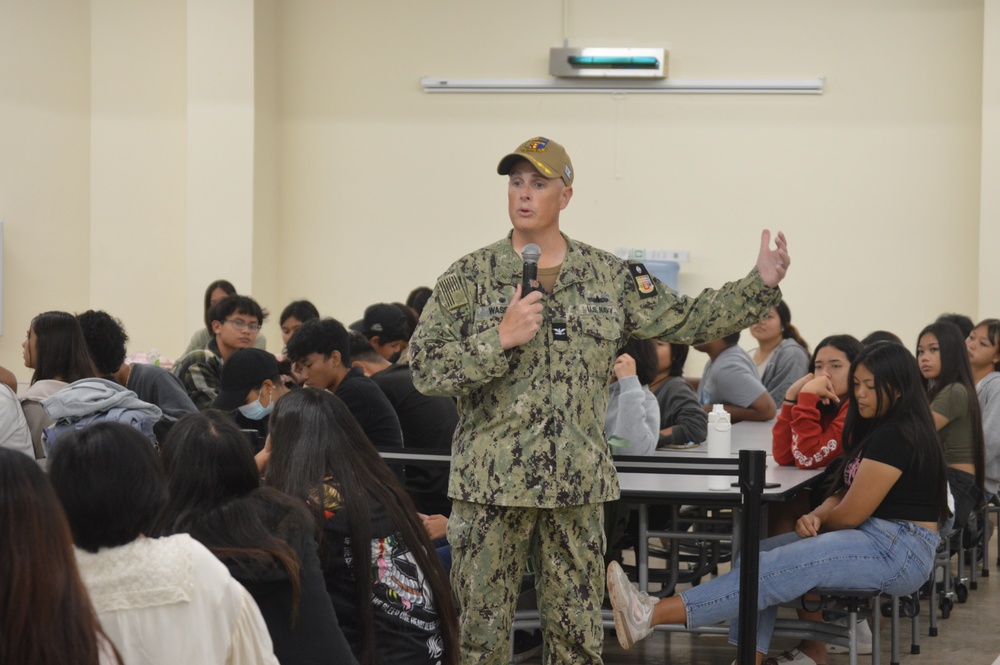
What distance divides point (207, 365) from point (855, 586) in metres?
3.12

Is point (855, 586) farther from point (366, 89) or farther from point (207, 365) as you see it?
point (366, 89)

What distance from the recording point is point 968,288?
8242 millimetres

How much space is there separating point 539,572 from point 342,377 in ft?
4.86

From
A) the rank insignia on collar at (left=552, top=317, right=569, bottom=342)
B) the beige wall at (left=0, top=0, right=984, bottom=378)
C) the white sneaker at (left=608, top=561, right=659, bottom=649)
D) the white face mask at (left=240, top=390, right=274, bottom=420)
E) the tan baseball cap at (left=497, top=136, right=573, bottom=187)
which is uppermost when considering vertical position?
the beige wall at (left=0, top=0, right=984, bottom=378)

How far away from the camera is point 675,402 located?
4805 mm

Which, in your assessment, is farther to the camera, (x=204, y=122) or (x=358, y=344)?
(x=204, y=122)

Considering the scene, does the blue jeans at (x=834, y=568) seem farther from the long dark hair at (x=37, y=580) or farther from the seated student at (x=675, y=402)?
the long dark hair at (x=37, y=580)

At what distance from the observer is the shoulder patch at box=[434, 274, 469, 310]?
2953 millimetres

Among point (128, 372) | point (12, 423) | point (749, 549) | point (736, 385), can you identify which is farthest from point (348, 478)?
point (736, 385)

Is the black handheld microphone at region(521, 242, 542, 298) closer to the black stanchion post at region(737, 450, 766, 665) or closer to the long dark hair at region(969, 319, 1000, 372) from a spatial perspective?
the black stanchion post at region(737, 450, 766, 665)

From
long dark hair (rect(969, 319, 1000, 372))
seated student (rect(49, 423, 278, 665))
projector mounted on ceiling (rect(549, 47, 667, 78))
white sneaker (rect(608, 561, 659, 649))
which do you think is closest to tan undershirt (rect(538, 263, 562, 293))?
white sneaker (rect(608, 561, 659, 649))

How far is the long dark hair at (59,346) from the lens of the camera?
4.18 metres

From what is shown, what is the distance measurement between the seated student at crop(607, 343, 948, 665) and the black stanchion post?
0.87 feet

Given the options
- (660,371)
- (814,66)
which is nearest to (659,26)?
(814,66)
